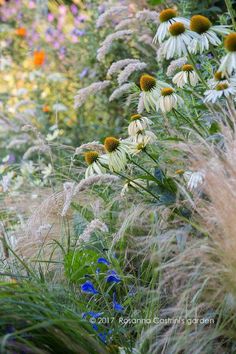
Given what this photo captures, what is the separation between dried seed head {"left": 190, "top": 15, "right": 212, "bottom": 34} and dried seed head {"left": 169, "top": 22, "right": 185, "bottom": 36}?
0.04 metres

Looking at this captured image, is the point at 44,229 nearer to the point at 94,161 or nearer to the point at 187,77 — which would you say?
the point at 94,161

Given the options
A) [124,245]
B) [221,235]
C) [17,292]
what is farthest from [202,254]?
[124,245]

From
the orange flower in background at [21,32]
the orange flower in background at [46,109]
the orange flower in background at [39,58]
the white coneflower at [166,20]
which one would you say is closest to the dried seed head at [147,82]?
the white coneflower at [166,20]

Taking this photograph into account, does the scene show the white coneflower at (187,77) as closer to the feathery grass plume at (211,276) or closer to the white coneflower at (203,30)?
the white coneflower at (203,30)

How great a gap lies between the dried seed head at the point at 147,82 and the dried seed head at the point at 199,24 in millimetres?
278

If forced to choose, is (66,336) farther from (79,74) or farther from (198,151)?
(79,74)

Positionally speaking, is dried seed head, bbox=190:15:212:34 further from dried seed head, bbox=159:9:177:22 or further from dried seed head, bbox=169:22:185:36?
dried seed head, bbox=159:9:177:22

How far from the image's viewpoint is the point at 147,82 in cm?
271

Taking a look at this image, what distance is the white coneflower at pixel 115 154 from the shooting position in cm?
256

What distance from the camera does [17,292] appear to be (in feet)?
7.23

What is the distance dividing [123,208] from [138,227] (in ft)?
0.95

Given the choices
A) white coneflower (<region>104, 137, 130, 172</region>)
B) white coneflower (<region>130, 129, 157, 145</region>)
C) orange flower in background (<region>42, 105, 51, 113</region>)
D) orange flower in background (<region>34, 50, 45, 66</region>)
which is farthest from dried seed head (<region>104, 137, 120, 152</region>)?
orange flower in background (<region>34, 50, 45, 66</region>)

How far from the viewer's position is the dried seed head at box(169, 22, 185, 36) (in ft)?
8.37

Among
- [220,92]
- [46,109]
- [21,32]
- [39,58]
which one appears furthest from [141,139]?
[21,32]
